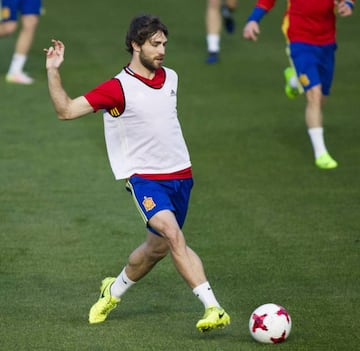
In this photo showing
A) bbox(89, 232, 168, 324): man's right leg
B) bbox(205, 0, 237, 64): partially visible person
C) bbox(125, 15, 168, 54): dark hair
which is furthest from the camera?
bbox(205, 0, 237, 64): partially visible person

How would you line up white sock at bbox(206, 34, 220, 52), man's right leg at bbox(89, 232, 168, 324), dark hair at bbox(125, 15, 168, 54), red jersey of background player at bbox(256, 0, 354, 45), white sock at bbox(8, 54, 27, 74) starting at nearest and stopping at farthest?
1. dark hair at bbox(125, 15, 168, 54)
2. man's right leg at bbox(89, 232, 168, 324)
3. red jersey of background player at bbox(256, 0, 354, 45)
4. white sock at bbox(8, 54, 27, 74)
5. white sock at bbox(206, 34, 220, 52)

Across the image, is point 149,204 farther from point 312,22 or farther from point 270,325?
point 312,22

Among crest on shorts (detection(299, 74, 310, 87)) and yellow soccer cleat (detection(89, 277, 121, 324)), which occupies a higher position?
yellow soccer cleat (detection(89, 277, 121, 324))

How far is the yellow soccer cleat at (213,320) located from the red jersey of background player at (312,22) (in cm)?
591

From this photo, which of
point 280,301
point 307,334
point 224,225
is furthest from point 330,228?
point 307,334

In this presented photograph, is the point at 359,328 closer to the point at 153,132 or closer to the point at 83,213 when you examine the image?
the point at 153,132

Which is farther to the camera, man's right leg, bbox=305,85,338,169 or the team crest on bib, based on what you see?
man's right leg, bbox=305,85,338,169

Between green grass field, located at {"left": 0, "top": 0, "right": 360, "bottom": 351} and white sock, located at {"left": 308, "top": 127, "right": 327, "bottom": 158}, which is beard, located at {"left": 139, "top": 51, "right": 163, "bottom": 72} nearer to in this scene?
green grass field, located at {"left": 0, "top": 0, "right": 360, "bottom": 351}

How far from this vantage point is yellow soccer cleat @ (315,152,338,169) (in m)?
13.3

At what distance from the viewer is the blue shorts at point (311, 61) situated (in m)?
13.1

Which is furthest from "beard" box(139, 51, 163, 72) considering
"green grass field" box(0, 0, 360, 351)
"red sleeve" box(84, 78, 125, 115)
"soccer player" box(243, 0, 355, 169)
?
"soccer player" box(243, 0, 355, 169)

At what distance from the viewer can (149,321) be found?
28.1 feet

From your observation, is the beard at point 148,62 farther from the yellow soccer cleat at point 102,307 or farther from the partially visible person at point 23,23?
the partially visible person at point 23,23

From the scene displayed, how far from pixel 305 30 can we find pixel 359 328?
220 inches
